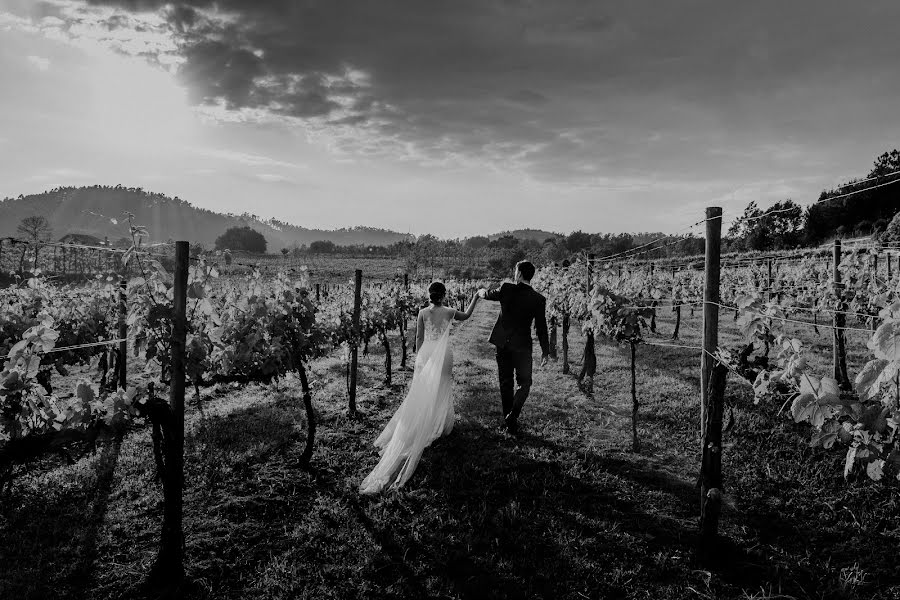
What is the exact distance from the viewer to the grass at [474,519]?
337cm

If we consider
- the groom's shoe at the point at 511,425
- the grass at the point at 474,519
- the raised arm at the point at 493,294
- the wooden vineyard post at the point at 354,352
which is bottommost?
the grass at the point at 474,519

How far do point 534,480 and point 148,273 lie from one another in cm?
417

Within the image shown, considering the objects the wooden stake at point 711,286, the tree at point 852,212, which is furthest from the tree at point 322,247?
the wooden stake at point 711,286

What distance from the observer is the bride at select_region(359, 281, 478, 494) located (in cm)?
486

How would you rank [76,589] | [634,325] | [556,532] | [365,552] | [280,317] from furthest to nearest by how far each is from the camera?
[634,325] < [280,317] < [556,532] < [365,552] < [76,589]

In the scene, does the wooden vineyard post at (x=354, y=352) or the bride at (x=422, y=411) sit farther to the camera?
the wooden vineyard post at (x=354, y=352)

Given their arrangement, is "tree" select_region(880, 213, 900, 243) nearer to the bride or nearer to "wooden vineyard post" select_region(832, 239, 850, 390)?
"wooden vineyard post" select_region(832, 239, 850, 390)

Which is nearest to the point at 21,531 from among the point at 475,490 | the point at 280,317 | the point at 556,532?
the point at 280,317

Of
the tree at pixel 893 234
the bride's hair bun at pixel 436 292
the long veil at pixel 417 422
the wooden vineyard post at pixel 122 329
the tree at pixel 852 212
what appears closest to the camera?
the long veil at pixel 417 422

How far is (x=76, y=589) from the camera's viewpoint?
3324 millimetres

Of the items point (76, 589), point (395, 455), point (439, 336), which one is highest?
point (439, 336)

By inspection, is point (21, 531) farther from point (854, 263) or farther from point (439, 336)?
point (854, 263)

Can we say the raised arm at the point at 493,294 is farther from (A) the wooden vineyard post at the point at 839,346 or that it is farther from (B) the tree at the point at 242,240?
(B) the tree at the point at 242,240

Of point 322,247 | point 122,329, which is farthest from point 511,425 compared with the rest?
point 322,247
